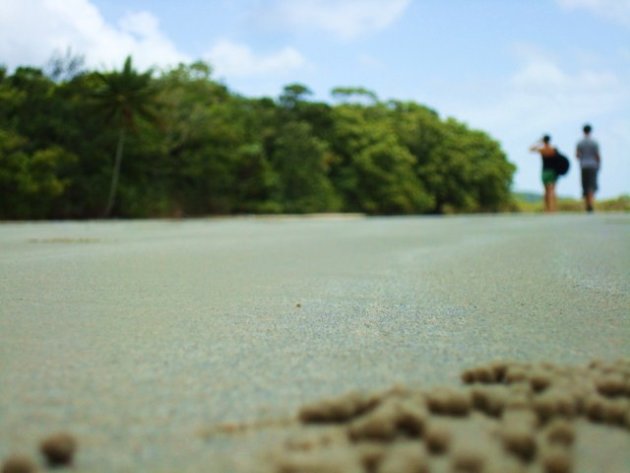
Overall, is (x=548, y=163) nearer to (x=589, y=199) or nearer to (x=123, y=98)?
(x=589, y=199)

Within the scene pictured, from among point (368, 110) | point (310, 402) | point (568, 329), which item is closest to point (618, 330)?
point (568, 329)

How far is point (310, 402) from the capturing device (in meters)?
1.55

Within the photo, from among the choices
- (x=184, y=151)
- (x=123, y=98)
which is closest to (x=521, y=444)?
(x=123, y=98)

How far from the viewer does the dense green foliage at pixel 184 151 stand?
1098 inches

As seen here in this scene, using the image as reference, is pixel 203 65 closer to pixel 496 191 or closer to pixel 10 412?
pixel 496 191

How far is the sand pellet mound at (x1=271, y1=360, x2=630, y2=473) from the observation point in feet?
3.76

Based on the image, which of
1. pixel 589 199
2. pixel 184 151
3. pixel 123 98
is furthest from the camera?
pixel 184 151

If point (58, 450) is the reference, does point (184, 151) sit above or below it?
above

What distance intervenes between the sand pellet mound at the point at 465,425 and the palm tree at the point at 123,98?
29003 millimetres

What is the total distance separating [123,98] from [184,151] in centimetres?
578

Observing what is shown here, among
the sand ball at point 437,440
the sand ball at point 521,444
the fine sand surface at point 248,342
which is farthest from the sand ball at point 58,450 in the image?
the sand ball at point 521,444

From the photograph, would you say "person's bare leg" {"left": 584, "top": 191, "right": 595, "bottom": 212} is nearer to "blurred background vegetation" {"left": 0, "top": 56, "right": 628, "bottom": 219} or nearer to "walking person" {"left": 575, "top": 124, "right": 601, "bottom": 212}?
"walking person" {"left": 575, "top": 124, "right": 601, "bottom": 212}

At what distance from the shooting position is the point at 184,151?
1351 inches

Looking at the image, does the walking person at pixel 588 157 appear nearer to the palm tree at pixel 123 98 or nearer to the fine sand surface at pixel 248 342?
the fine sand surface at pixel 248 342
